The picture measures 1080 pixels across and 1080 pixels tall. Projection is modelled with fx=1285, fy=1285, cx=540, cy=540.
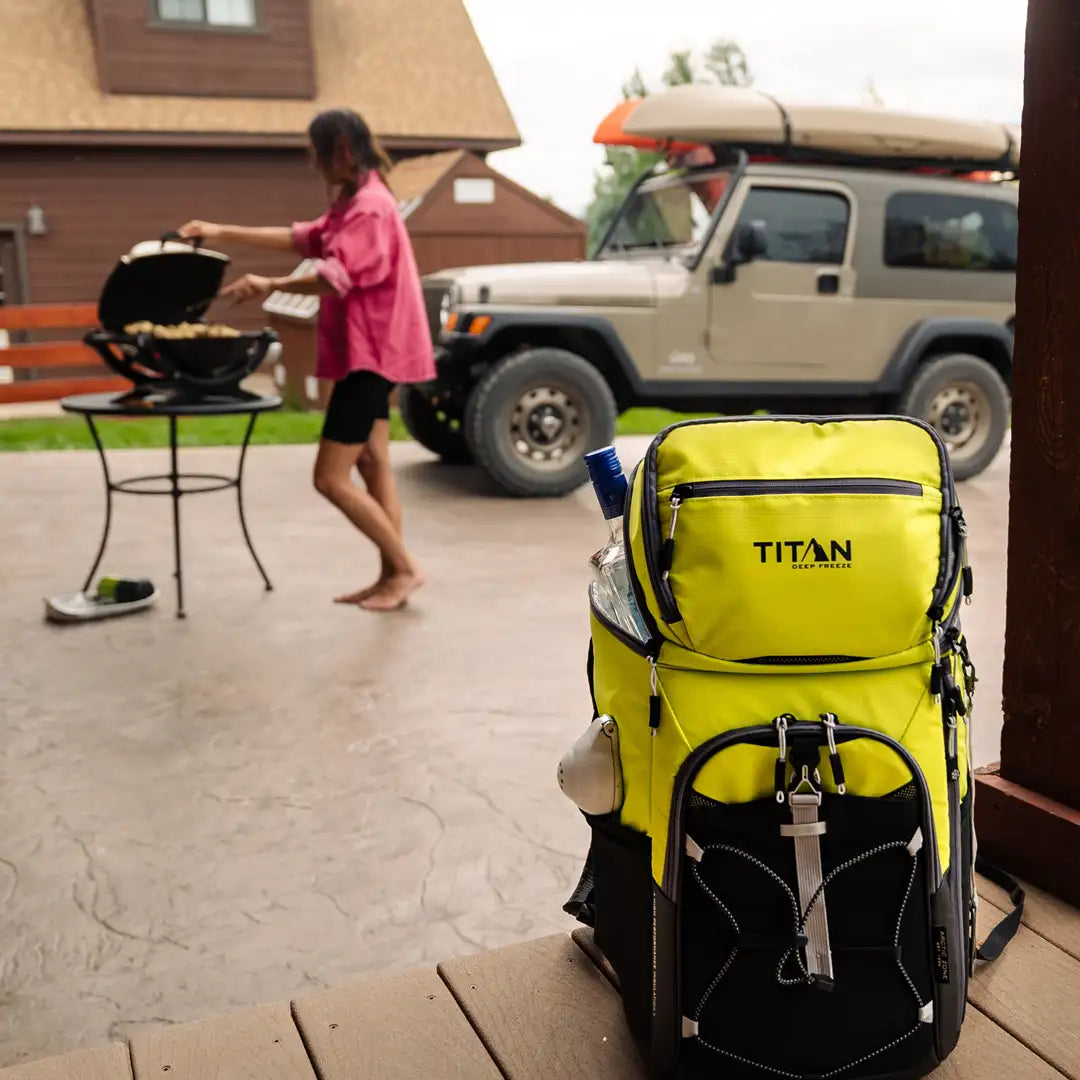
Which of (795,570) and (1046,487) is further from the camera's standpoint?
(1046,487)

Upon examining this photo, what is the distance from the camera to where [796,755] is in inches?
57.9

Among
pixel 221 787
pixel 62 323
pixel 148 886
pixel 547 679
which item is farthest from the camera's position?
pixel 62 323

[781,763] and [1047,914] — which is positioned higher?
[781,763]

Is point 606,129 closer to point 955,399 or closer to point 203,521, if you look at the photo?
point 955,399

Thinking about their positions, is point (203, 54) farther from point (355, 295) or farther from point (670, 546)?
point (670, 546)

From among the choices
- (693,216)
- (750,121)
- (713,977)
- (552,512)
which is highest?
(750,121)

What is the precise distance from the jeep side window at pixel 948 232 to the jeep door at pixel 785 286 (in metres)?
0.34

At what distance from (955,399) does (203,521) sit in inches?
175

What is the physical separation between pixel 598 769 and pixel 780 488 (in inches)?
16.8

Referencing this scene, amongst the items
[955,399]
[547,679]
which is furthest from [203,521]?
[955,399]

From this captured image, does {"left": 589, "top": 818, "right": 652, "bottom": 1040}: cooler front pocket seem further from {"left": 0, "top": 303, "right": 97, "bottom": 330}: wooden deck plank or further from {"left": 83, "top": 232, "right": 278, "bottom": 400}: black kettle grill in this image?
{"left": 0, "top": 303, "right": 97, "bottom": 330}: wooden deck plank

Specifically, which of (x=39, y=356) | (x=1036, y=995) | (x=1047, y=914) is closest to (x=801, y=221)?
(x=1047, y=914)

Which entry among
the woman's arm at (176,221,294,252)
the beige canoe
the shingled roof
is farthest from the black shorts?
the shingled roof

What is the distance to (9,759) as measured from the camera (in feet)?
10.3
